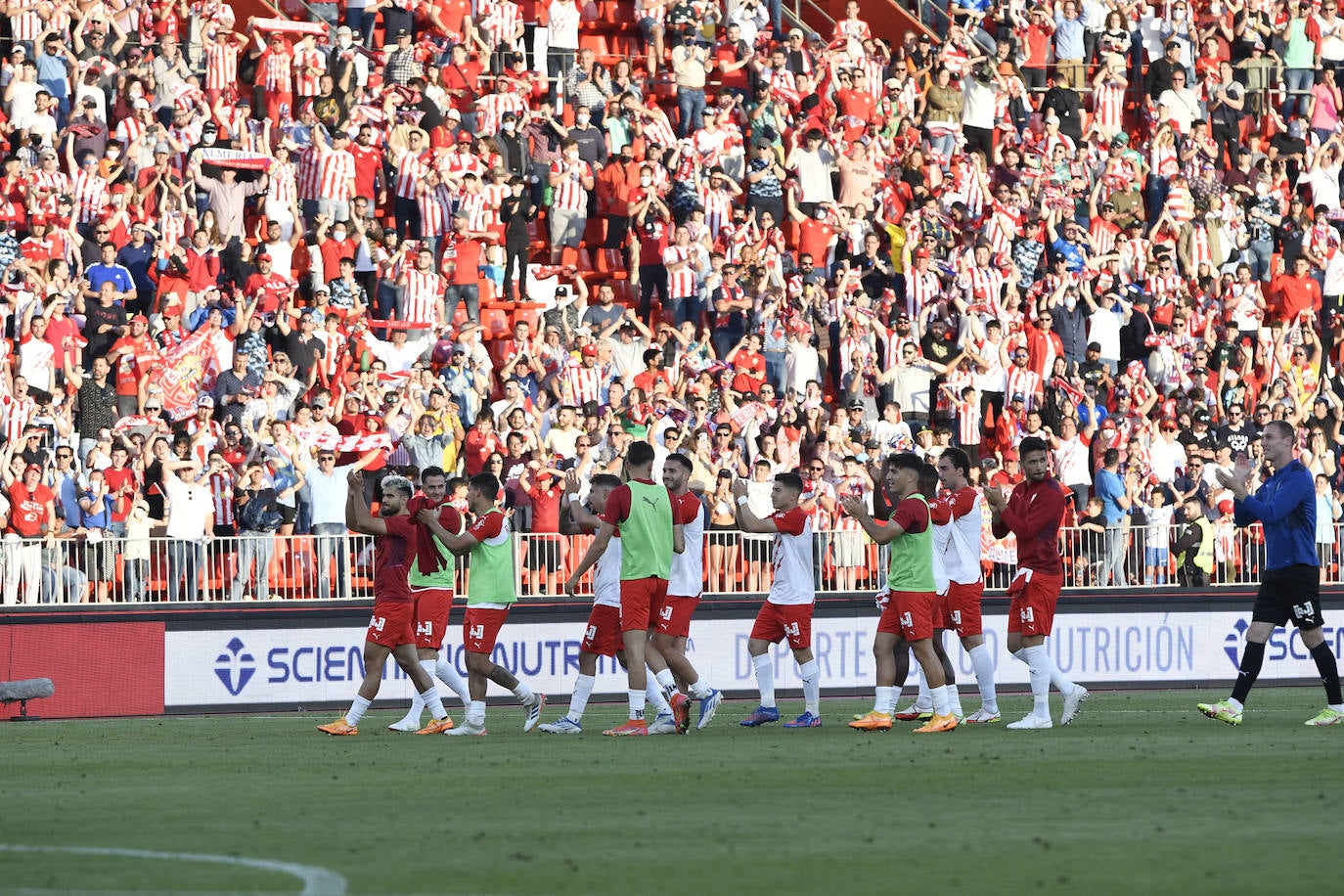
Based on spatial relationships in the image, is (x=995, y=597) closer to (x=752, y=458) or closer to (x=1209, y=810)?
(x=752, y=458)

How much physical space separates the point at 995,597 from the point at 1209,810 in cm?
1369

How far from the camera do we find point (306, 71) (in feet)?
86.3

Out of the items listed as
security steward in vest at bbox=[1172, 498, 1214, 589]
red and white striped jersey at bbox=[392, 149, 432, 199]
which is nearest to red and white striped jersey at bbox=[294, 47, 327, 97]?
red and white striped jersey at bbox=[392, 149, 432, 199]

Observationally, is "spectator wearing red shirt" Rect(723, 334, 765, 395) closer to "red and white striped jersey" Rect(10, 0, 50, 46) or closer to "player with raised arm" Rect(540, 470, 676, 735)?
"player with raised arm" Rect(540, 470, 676, 735)

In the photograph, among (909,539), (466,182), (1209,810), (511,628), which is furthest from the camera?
(466,182)

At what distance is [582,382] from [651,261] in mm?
2801

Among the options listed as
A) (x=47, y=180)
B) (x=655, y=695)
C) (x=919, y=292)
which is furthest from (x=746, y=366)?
(x=655, y=695)

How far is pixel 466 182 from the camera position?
26078 mm

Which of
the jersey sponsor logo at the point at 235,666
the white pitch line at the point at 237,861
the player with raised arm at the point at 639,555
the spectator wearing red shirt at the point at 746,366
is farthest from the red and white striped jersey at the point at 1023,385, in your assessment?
the white pitch line at the point at 237,861

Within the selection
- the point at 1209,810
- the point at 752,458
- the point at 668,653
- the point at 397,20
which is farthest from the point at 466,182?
the point at 1209,810

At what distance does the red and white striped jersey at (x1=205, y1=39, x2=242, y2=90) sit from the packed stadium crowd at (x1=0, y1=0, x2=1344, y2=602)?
66mm

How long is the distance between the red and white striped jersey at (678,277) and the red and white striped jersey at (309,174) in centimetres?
436

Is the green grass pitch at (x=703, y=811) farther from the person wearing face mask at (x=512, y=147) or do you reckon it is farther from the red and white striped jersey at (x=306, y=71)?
the person wearing face mask at (x=512, y=147)

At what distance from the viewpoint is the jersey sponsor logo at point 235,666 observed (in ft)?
71.2
